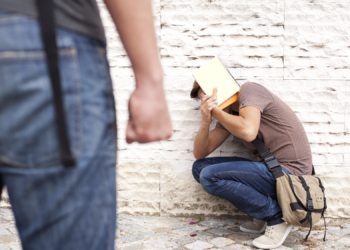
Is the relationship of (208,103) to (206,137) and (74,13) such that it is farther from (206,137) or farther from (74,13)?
(74,13)

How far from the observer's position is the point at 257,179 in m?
2.60

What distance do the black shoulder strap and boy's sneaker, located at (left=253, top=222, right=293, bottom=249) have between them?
0.41 m

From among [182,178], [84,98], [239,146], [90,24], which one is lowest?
[182,178]

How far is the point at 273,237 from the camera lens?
2477mm

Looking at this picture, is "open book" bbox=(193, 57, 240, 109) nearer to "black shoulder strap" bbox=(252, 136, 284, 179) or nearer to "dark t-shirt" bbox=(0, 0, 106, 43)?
"black shoulder strap" bbox=(252, 136, 284, 179)

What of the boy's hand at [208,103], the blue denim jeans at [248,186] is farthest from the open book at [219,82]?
the blue denim jeans at [248,186]

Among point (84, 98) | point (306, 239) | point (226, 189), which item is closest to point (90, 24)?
point (84, 98)

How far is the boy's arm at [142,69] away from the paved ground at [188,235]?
78.8 inches

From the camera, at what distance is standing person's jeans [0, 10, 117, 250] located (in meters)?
0.53

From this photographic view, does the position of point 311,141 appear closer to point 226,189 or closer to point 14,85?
point 226,189

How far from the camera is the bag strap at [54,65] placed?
54cm

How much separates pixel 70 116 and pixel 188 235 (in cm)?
238

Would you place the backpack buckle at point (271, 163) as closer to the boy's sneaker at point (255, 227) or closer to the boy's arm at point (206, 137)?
the boy's arm at point (206, 137)

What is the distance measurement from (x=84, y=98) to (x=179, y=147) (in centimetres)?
264
